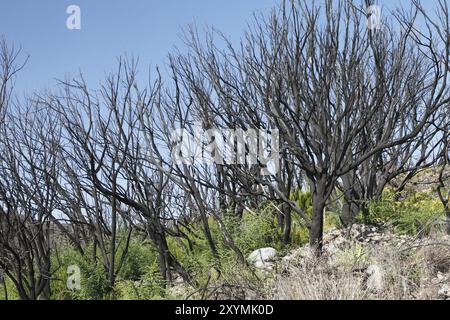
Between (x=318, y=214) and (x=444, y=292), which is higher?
(x=318, y=214)

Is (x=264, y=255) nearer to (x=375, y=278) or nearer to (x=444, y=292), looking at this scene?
(x=375, y=278)

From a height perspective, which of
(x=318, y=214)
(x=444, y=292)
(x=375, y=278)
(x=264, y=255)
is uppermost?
(x=318, y=214)

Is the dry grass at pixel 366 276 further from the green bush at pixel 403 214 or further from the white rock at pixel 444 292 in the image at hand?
the green bush at pixel 403 214

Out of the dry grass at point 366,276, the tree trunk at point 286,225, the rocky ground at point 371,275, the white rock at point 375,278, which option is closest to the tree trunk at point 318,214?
the rocky ground at point 371,275

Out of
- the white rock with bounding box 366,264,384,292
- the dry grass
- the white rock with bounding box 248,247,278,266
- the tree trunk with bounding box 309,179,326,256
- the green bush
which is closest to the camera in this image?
the dry grass

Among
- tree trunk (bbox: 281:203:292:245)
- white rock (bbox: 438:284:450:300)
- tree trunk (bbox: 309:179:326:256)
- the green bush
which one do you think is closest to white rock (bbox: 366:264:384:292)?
white rock (bbox: 438:284:450:300)

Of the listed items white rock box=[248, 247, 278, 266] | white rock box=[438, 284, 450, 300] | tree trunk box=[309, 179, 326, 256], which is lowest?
white rock box=[438, 284, 450, 300]

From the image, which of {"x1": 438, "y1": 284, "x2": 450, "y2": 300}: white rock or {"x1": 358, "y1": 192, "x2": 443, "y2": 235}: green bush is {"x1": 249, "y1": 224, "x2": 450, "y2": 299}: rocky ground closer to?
{"x1": 438, "y1": 284, "x2": 450, "y2": 300}: white rock

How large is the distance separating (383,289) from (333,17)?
3581 mm

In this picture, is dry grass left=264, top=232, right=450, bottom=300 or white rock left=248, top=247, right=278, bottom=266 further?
white rock left=248, top=247, right=278, bottom=266

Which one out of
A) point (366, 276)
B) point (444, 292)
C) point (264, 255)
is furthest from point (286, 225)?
point (444, 292)

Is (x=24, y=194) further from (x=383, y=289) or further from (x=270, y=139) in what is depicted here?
(x=383, y=289)

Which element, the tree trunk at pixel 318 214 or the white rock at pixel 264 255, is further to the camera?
the white rock at pixel 264 255
